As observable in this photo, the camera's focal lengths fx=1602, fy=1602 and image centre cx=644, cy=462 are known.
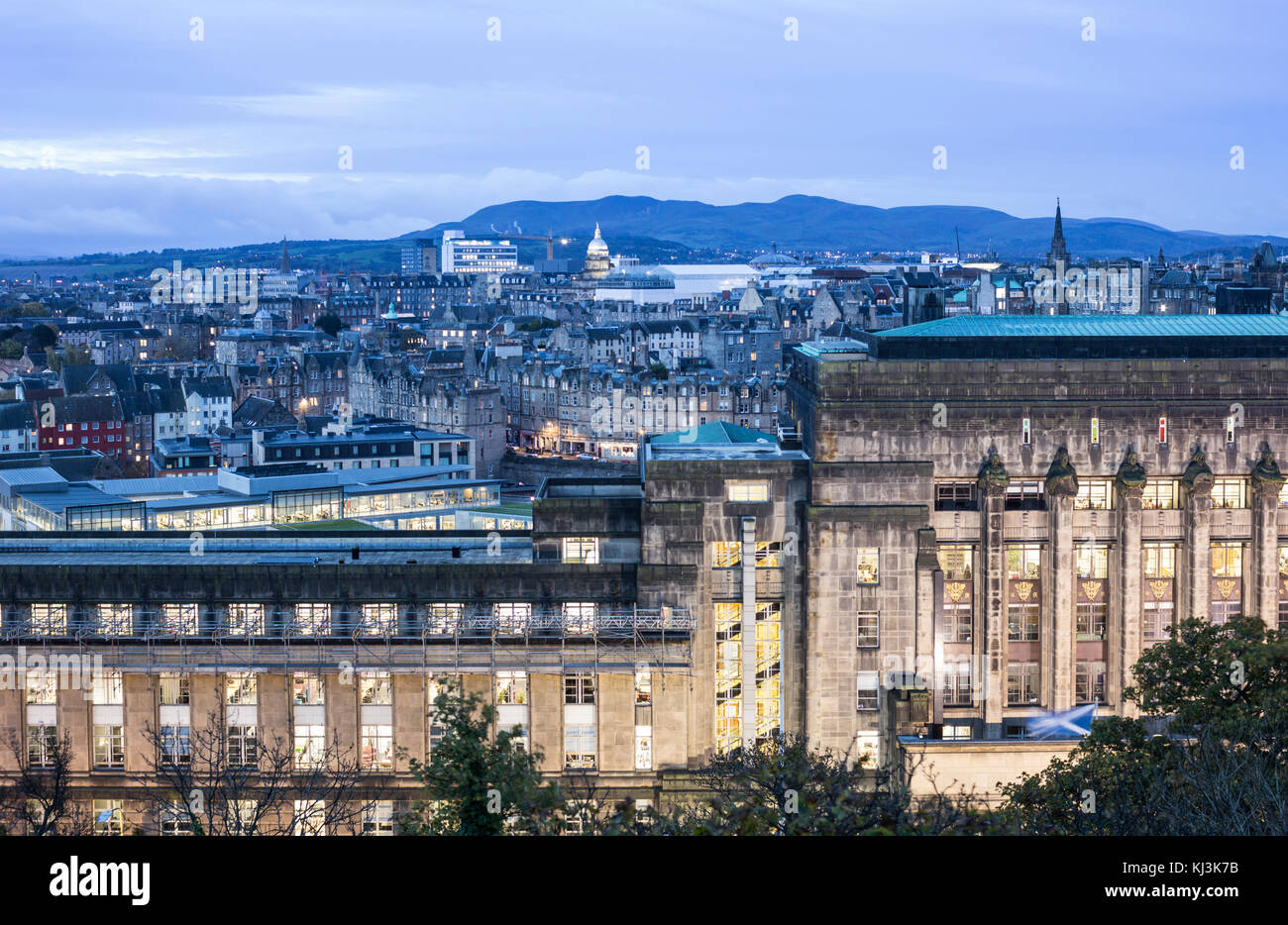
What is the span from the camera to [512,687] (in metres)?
49.4

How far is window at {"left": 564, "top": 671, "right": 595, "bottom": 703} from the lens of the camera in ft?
163

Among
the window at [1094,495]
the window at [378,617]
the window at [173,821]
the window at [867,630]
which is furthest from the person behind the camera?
the window at [1094,495]

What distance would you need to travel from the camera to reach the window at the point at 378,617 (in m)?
49.3

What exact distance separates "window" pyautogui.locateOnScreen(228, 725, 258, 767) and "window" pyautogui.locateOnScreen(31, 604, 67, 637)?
6.00 metres

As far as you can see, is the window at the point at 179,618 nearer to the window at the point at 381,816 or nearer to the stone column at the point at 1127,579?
the window at the point at 381,816

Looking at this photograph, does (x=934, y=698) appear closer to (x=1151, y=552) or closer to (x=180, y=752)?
(x=1151, y=552)

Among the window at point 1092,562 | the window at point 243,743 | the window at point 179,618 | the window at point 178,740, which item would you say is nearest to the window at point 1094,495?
the window at point 1092,562

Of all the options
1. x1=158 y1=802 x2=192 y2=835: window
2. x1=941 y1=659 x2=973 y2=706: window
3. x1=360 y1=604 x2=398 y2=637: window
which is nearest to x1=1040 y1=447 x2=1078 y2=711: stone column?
x1=941 y1=659 x2=973 y2=706: window

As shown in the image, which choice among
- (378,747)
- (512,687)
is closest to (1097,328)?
(512,687)

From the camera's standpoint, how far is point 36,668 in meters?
49.2

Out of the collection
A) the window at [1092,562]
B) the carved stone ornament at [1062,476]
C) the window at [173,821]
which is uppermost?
the carved stone ornament at [1062,476]

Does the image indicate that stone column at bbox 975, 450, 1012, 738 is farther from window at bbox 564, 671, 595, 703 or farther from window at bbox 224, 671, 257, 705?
window at bbox 224, 671, 257, 705

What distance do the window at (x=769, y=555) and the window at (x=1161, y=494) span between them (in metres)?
11.9

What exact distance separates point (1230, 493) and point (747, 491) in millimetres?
15581
